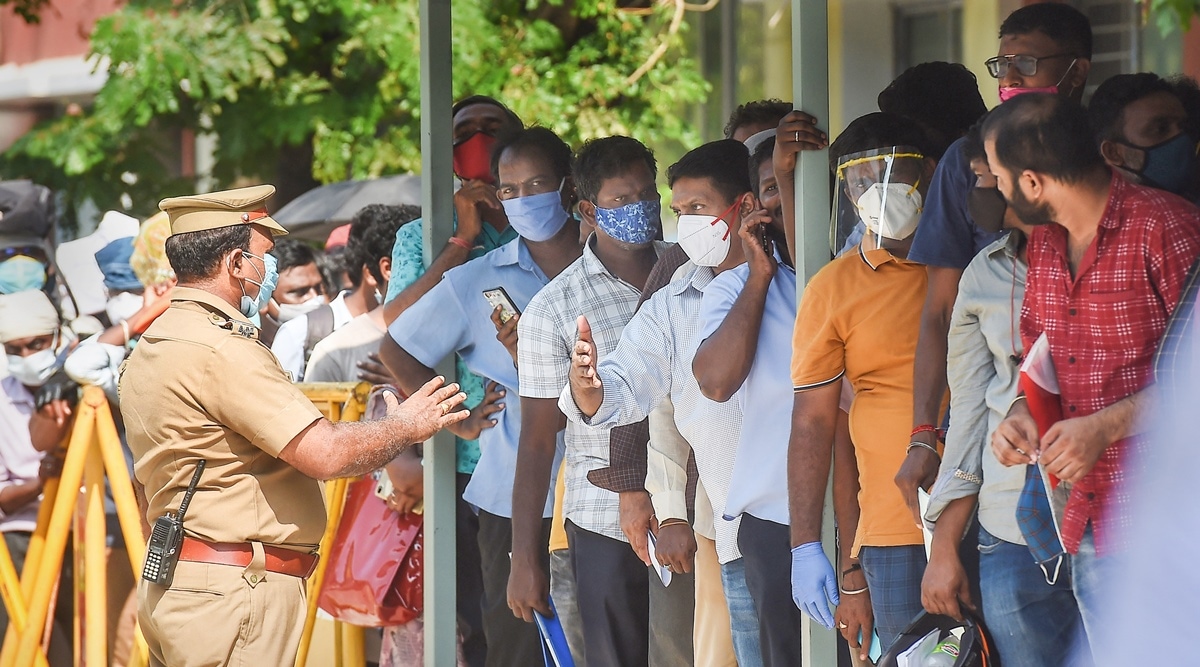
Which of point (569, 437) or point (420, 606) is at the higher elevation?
point (569, 437)

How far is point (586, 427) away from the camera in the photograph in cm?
471

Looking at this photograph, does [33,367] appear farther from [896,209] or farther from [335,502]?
[896,209]

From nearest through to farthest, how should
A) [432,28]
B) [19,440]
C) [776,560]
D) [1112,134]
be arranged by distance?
[1112,134]
[776,560]
[432,28]
[19,440]

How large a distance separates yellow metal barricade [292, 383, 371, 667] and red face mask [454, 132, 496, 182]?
3.11ft

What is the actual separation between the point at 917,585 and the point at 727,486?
701mm

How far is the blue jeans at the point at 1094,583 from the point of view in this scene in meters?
3.12

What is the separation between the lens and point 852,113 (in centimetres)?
853

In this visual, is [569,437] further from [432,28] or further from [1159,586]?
[1159,586]

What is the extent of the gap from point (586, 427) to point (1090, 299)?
1.92m

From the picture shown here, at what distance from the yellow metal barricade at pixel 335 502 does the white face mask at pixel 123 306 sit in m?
1.57

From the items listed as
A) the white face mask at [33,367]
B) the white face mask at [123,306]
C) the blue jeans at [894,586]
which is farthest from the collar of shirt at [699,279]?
the white face mask at [33,367]

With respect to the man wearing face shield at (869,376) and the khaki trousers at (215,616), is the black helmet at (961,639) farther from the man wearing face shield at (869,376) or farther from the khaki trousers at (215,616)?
the khaki trousers at (215,616)

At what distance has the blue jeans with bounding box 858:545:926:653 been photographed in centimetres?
372

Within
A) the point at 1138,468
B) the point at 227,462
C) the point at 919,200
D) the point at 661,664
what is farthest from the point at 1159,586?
the point at 227,462
